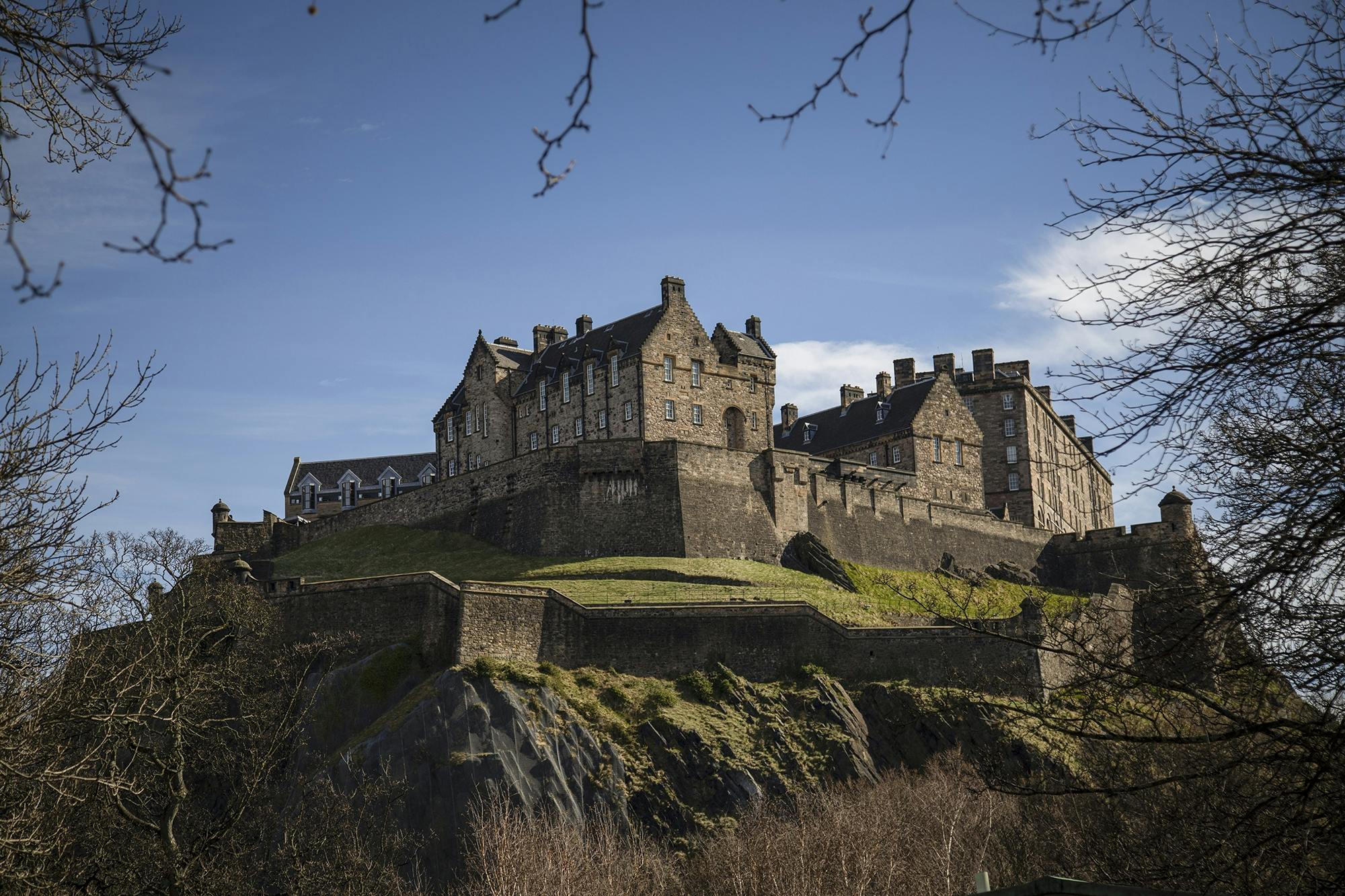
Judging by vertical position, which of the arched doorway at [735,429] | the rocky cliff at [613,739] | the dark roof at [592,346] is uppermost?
the dark roof at [592,346]

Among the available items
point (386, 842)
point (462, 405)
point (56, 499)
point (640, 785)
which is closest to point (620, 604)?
point (640, 785)

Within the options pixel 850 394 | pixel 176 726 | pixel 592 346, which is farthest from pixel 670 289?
pixel 176 726

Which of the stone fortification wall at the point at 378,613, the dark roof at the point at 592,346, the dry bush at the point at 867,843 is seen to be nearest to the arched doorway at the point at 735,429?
the dark roof at the point at 592,346

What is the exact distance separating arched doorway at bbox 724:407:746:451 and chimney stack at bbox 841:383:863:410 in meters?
18.4

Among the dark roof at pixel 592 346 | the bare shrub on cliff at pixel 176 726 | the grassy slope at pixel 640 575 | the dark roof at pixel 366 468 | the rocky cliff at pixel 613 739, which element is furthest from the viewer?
the dark roof at pixel 366 468

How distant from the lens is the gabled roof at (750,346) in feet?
224

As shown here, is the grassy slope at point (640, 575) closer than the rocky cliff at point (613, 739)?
No

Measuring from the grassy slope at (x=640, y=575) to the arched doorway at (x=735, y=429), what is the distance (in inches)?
343

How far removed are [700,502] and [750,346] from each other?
487 inches

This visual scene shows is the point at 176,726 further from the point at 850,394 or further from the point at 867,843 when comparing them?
the point at 850,394

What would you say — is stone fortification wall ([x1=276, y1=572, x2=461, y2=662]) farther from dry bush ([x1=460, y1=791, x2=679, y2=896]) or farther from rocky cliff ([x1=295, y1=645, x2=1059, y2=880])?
dry bush ([x1=460, y1=791, x2=679, y2=896])

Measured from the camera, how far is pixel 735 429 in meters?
66.9

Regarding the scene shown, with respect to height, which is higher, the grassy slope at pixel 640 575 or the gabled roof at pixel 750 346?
the gabled roof at pixel 750 346

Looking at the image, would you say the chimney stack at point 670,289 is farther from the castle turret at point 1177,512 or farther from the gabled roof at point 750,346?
the castle turret at point 1177,512
